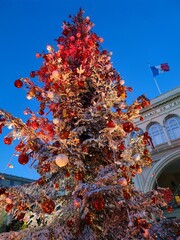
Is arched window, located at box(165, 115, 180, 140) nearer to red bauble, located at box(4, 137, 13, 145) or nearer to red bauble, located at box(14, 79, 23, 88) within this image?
red bauble, located at box(14, 79, 23, 88)

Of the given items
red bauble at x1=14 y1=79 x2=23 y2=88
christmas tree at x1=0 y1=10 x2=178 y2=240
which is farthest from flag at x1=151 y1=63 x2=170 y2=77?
red bauble at x1=14 y1=79 x2=23 y2=88

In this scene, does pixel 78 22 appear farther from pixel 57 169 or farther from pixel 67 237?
pixel 67 237

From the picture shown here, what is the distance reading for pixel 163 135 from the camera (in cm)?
1502

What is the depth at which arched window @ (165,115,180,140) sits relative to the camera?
47.8 ft

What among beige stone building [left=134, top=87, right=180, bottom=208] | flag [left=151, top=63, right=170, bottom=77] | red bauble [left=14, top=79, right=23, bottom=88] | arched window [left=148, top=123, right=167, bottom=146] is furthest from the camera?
arched window [left=148, top=123, right=167, bottom=146]

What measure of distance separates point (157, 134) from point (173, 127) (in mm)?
1364

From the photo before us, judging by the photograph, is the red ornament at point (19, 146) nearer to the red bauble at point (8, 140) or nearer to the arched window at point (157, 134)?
the red bauble at point (8, 140)

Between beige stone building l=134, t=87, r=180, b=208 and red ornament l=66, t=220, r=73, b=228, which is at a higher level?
beige stone building l=134, t=87, r=180, b=208

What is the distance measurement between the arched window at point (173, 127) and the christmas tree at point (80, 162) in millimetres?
10886

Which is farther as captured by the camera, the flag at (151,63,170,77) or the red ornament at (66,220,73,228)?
the flag at (151,63,170,77)

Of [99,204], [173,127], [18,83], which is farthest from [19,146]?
[173,127]

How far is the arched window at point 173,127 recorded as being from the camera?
14570mm

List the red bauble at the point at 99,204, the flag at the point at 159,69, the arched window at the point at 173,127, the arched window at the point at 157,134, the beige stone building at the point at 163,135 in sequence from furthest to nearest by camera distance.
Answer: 1. the arched window at the point at 157,134
2. the arched window at the point at 173,127
3. the beige stone building at the point at 163,135
4. the flag at the point at 159,69
5. the red bauble at the point at 99,204

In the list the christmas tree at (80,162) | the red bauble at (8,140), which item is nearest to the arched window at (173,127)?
the christmas tree at (80,162)
